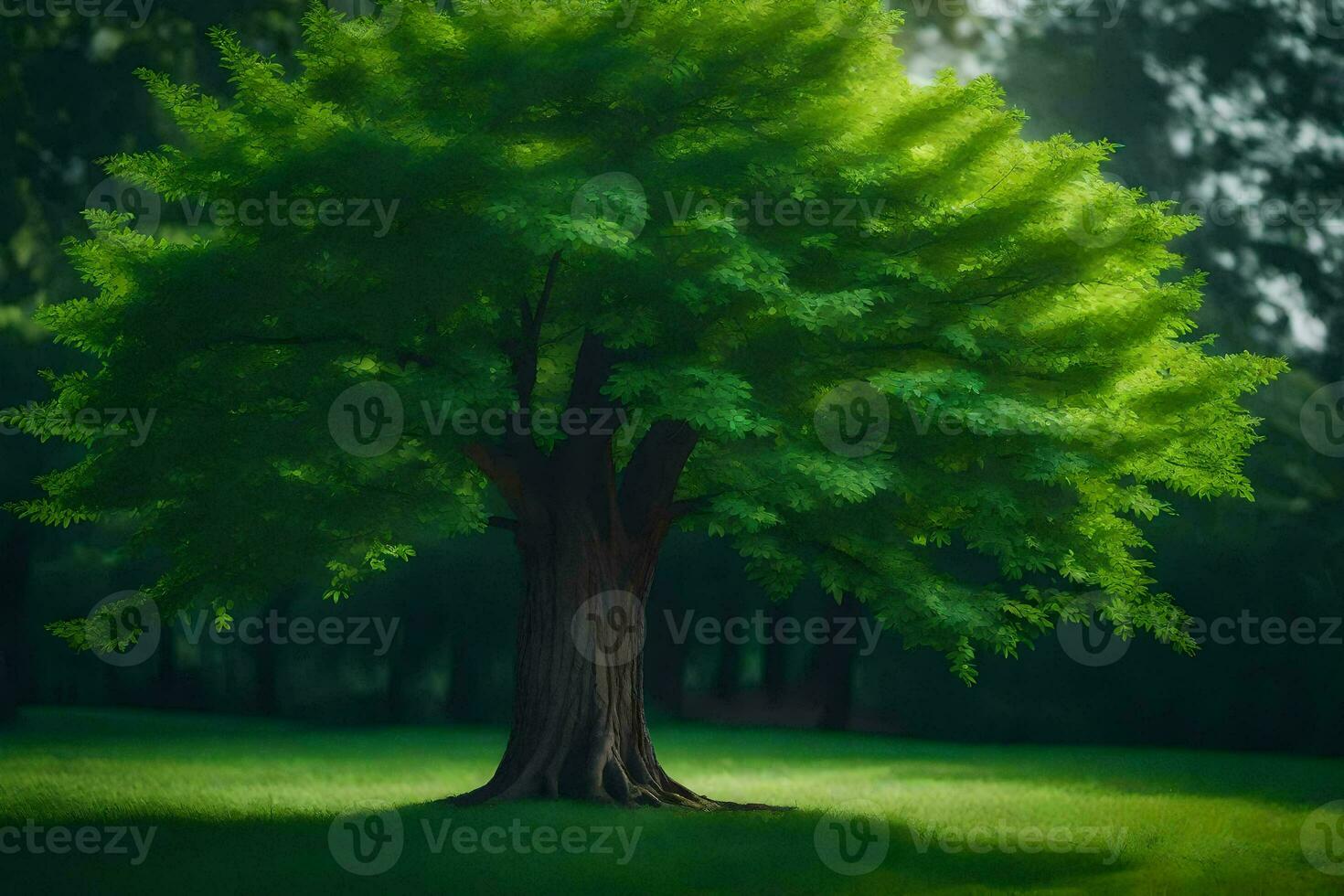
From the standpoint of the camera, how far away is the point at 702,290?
13.5 metres

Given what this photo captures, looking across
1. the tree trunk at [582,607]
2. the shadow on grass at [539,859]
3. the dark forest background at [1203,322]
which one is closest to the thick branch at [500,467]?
the tree trunk at [582,607]

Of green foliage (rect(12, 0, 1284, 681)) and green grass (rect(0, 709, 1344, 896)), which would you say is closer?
green grass (rect(0, 709, 1344, 896))

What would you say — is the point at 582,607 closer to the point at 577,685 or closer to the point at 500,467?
the point at 577,685

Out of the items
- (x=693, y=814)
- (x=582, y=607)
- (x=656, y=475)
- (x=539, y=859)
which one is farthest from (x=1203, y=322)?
(x=539, y=859)

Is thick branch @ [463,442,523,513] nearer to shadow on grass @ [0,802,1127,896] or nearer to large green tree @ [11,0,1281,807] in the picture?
large green tree @ [11,0,1281,807]

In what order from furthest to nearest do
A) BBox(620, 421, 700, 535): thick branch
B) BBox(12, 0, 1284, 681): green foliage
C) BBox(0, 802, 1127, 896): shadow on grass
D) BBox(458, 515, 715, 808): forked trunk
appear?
BBox(620, 421, 700, 535): thick branch < BBox(458, 515, 715, 808): forked trunk < BBox(12, 0, 1284, 681): green foliage < BBox(0, 802, 1127, 896): shadow on grass

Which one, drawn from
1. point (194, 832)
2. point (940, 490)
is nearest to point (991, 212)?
point (940, 490)

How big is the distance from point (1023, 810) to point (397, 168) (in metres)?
10.4

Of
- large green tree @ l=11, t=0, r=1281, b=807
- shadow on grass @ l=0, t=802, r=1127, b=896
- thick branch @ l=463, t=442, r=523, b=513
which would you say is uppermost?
large green tree @ l=11, t=0, r=1281, b=807

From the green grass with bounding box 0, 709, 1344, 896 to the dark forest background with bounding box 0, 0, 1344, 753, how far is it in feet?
4.75

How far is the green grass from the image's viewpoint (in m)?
11.7

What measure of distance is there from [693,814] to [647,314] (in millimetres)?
4792

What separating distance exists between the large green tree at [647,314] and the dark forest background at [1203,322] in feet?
35.0

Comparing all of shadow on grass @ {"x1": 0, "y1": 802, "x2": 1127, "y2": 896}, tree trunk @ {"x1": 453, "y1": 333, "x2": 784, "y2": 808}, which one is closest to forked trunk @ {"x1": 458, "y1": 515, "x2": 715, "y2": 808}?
tree trunk @ {"x1": 453, "y1": 333, "x2": 784, "y2": 808}
